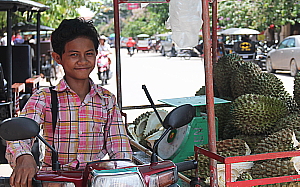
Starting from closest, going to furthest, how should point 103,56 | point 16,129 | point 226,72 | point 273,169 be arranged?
point 16,129 < point 273,169 < point 226,72 < point 103,56

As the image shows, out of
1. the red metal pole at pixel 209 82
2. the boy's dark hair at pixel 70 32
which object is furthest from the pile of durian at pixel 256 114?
the boy's dark hair at pixel 70 32

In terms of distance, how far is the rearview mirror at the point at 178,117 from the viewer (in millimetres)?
1640

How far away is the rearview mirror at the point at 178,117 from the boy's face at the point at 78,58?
63cm

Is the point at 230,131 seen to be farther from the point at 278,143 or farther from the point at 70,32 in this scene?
the point at 70,32

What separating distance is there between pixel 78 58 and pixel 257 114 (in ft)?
5.43

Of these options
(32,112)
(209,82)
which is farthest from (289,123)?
Result: (32,112)

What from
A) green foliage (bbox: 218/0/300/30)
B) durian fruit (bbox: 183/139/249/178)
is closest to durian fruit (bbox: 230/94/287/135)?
durian fruit (bbox: 183/139/249/178)

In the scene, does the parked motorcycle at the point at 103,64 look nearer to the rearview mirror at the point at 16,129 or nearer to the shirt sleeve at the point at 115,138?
the shirt sleeve at the point at 115,138

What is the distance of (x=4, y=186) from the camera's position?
6.70ft

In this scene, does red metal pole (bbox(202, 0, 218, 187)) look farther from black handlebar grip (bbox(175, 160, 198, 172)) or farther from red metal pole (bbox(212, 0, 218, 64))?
red metal pole (bbox(212, 0, 218, 64))

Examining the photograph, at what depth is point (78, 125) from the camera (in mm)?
2047

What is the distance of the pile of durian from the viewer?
251 centimetres

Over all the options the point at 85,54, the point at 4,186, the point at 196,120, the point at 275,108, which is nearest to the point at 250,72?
the point at 275,108

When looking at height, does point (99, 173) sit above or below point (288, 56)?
below
